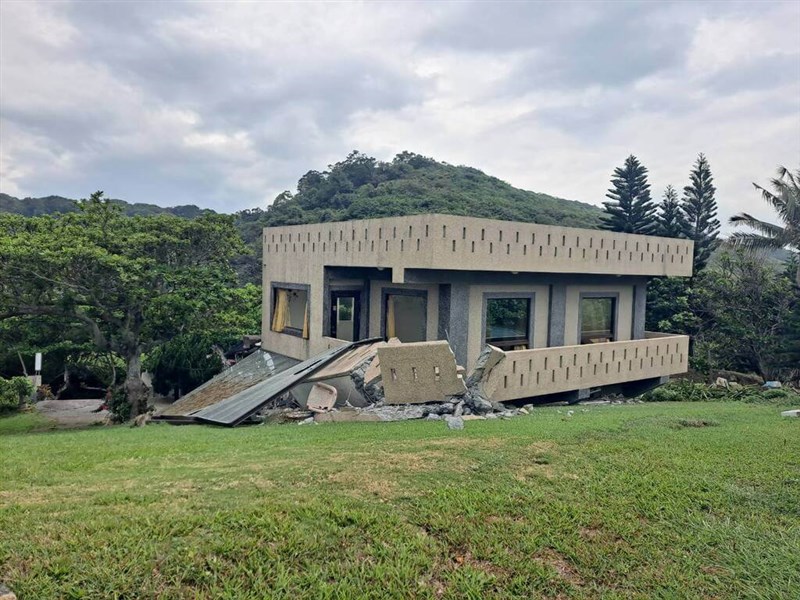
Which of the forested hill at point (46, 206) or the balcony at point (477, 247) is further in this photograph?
the forested hill at point (46, 206)

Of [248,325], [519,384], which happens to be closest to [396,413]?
[519,384]

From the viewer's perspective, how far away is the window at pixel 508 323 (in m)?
13.6

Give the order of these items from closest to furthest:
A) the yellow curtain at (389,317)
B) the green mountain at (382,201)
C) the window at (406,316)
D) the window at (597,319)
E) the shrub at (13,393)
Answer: the window at (406,316)
the yellow curtain at (389,317)
the window at (597,319)
the shrub at (13,393)
the green mountain at (382,201)

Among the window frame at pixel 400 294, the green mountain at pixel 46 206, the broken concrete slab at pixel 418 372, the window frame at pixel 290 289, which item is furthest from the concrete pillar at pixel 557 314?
the green mountain at pixel 46 206

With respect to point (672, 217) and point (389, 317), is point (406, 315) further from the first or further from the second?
point (672, 217)

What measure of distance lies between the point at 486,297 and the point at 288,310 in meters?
7.32

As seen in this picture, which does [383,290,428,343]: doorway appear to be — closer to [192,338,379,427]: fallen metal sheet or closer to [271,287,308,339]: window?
[192,338,379,427]: fallen metal sheet

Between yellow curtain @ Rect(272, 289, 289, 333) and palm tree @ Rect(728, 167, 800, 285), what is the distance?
618 inches

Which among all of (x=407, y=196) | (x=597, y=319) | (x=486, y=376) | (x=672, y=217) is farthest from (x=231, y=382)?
(x=407, y=196)

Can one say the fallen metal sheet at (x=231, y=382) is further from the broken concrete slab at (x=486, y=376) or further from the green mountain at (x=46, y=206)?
the green mountain at (x=46, y=206)

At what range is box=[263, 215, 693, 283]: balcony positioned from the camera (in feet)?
37.4

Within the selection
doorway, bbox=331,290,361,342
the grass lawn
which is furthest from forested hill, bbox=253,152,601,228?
the grass lawn

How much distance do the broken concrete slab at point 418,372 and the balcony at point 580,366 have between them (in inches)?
55.1

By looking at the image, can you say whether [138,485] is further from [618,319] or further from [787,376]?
[787,376]
